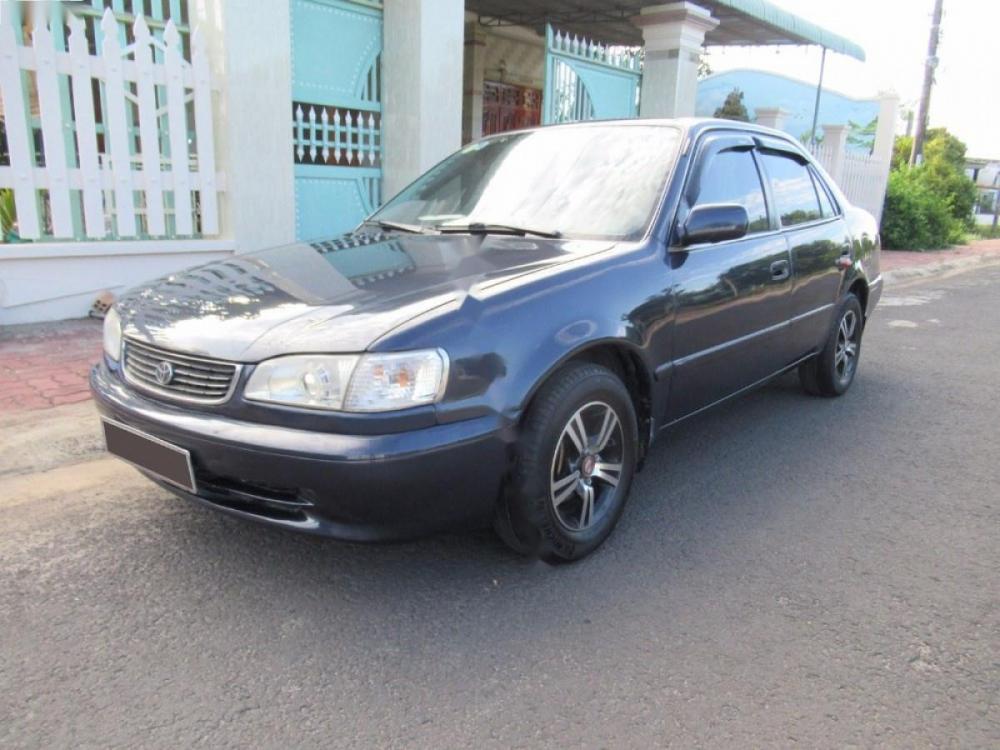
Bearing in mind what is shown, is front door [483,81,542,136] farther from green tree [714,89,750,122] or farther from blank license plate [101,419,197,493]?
green tree [714,89,750,122]

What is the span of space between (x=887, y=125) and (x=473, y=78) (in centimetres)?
878

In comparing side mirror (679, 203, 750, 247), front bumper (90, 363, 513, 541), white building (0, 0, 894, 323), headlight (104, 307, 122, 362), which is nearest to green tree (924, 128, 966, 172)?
white building (0, 0, 894, 323)

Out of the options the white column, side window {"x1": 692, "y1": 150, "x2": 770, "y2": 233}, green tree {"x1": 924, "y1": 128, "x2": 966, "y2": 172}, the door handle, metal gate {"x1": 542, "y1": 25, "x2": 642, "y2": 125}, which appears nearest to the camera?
side window {"x1": 692, "y1": 150, "x2": 770, "y2": 233}

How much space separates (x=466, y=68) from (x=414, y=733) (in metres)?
12.1

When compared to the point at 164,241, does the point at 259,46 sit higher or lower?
higher

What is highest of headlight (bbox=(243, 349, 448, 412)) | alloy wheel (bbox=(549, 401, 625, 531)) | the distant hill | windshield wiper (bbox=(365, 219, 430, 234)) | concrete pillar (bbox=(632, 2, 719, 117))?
the distant hill

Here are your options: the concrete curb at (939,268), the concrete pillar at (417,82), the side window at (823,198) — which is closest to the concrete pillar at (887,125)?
the concrete curb at (939,268)

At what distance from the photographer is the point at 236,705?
223cm

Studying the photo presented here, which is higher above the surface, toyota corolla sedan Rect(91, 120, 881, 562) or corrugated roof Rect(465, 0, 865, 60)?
corrugated roof Rect(465, 0, 865, 60)

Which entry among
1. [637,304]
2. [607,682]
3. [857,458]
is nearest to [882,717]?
[607,682]

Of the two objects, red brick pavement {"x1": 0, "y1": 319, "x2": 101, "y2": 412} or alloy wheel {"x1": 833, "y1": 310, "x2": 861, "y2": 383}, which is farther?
alloy wheel {"x1": 833, "y1": 310, "x2": 861, "y2": 383}

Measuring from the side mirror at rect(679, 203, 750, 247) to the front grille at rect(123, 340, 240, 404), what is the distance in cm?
191

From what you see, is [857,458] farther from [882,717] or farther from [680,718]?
[680,718]

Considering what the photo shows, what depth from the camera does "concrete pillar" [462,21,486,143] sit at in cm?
1259
